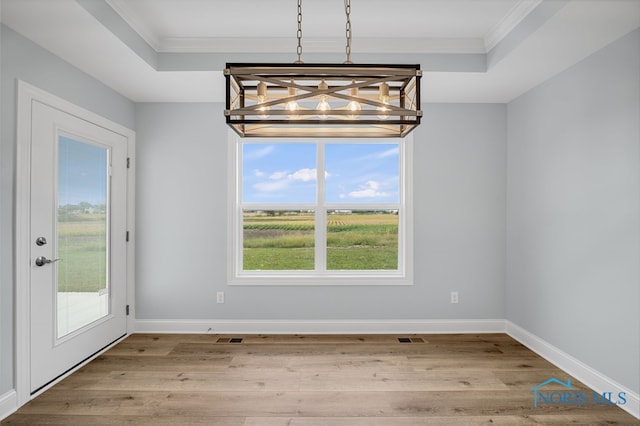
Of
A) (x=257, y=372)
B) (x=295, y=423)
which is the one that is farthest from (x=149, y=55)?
(x=295, y=423)

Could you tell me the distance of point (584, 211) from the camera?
2766 millimetres

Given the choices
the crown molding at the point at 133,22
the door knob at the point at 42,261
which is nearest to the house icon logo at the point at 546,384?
the door knob at the point at 42,261

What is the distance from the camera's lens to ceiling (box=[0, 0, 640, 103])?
7.43 ft

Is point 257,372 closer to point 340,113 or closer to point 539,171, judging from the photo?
point 340,113

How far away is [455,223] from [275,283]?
2084mm

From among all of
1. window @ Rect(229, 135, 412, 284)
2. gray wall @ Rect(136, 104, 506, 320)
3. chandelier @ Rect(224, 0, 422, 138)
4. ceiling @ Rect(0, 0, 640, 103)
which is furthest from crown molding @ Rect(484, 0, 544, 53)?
chandelier @ Rect(224, 0, 422, 138)

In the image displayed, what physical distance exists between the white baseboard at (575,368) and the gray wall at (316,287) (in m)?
0.42

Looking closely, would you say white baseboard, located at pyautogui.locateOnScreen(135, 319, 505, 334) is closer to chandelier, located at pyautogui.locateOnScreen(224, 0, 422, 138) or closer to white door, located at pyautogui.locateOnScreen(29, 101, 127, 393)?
white door, located at pyautogui.locateOnScreen(29, 101, 127, 393)

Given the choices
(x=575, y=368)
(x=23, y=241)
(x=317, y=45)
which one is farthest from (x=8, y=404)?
(x=575, y=368)

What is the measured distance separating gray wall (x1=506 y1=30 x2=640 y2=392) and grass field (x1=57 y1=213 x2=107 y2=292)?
4.14 m

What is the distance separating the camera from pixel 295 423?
2.23m

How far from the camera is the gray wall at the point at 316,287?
3826mm

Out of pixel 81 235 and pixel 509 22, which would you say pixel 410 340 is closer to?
pixel 509 22

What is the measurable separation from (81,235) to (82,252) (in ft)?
0.50
